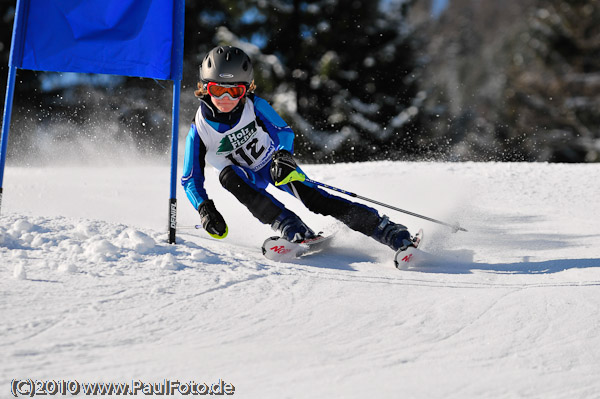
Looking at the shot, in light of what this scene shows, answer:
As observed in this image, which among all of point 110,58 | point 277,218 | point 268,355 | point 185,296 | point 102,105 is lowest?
point 268,355

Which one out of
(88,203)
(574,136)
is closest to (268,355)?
(88,203)

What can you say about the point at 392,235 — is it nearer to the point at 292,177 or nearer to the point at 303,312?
the point at 292,177

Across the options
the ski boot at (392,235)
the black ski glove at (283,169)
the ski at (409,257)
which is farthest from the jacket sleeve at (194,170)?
the ski at (409,257)

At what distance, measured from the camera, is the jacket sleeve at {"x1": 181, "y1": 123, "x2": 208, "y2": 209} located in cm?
385

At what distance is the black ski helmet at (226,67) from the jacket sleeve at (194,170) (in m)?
0.34

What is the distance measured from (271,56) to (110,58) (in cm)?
1345

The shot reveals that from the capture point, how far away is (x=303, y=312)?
8.82 ft

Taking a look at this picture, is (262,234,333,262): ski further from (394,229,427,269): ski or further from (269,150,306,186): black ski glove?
(394,229,427,269): ski

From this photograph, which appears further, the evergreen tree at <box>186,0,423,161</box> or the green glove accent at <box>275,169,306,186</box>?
the evergreen tree at <box>186,0,423,161</box>

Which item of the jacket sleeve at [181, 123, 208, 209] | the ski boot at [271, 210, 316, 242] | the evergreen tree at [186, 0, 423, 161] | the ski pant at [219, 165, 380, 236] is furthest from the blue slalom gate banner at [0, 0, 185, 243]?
the evergreen tree at [186, 0, 423, 161]

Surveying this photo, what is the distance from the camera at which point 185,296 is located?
9.03 ft

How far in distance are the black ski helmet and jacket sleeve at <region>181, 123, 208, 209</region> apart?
0.34m

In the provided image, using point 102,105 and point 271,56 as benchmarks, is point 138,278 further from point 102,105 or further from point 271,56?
point 102,105

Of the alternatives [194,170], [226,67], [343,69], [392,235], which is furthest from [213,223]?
[343,69]
